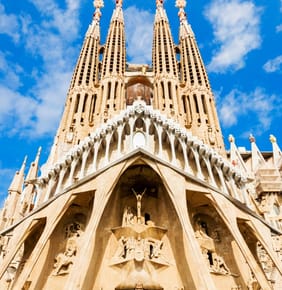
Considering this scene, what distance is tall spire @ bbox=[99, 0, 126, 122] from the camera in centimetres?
2056

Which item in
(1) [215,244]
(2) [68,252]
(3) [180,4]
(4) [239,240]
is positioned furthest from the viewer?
(3) [180,4]

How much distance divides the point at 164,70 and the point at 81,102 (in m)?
6.64

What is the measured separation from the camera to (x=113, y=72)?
2283cm

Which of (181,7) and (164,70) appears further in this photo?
(181,7)

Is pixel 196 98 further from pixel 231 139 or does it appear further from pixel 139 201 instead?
pixel 139 201

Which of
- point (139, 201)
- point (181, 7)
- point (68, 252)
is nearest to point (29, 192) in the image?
point (68, 252)

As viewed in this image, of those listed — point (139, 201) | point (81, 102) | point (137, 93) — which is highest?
point (137, 93)

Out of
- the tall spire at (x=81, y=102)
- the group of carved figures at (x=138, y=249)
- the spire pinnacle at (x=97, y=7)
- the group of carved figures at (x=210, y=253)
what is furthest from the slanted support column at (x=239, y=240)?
the spire pinnacle at (x=97, y=7)

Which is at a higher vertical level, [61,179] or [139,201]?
[61,179]

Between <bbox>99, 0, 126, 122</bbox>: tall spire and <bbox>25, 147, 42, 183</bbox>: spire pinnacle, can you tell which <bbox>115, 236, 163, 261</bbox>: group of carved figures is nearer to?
<bbox>25, 147, 42, 183</bbox>: spire pinnacle

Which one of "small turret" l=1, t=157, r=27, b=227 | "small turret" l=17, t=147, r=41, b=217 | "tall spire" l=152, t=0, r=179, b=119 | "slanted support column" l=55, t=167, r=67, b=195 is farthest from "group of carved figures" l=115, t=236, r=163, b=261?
"tall spire" l=152, t=0, r=179, b=119

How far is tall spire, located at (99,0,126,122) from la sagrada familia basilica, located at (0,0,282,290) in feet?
16.9

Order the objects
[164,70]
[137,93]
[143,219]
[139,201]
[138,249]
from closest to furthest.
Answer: [138,249] → [143,219] → [139,201] → [164,70] → [137,93]

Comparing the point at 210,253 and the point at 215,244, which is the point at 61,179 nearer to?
the point at 210,253
